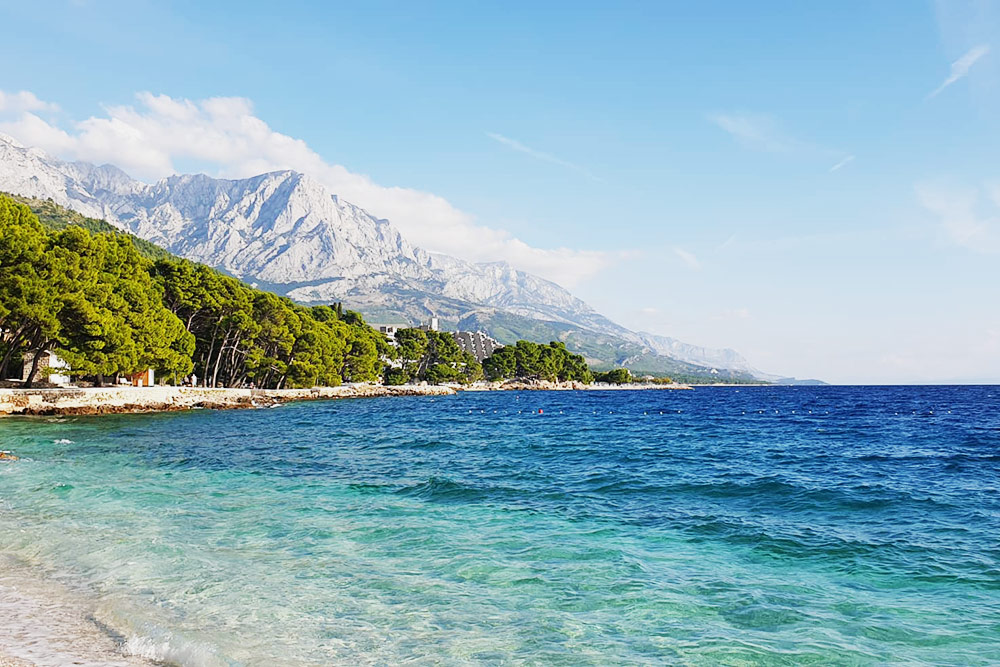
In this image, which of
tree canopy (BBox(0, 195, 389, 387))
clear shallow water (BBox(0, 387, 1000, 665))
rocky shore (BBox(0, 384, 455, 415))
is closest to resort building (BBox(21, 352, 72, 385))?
tree canopy (BBox(0, 195, 389, 387))

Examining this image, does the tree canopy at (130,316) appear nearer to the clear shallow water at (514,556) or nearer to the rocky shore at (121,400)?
the rocky shore at (121,400)

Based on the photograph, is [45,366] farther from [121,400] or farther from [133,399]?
[121,400]

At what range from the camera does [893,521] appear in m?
14.1

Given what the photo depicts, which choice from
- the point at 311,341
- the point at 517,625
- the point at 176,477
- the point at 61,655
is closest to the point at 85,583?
the point at 61,655

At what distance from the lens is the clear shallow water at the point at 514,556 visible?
7.38 m

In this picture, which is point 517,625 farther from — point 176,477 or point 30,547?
point 176,477

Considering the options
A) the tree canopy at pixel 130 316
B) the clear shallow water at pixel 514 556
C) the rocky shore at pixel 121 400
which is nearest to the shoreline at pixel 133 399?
the rocky shore at pixel 121 400

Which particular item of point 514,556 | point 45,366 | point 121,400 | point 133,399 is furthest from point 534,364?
point 514,556

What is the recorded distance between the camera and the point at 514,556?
11.0m

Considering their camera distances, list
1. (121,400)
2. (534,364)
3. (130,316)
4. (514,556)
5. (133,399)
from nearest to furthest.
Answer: (514,556), (121,400), (130,316), (133,399), (534,364)

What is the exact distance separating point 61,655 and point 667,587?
750 centimetres

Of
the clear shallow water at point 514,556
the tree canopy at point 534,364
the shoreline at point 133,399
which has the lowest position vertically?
the shoreline at point 133,399

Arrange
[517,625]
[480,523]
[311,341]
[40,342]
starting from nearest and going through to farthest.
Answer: [517,625]
[480,523]
[40,342]
[311,341]

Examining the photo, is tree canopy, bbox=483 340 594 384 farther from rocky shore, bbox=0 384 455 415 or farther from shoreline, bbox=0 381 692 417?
rocky shore, bbox=0 384 455 415
